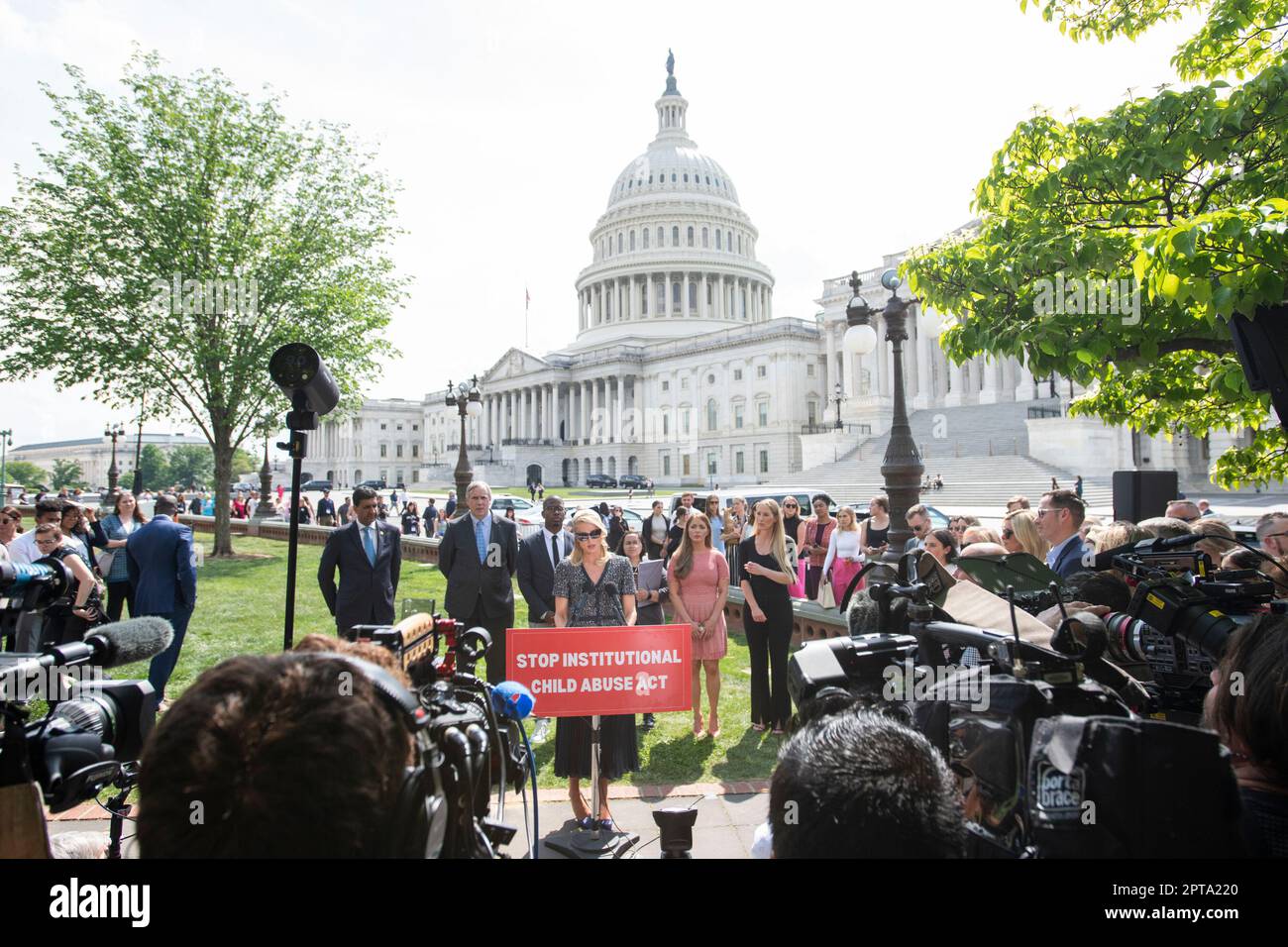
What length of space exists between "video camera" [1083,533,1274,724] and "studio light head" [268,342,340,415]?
175 inches

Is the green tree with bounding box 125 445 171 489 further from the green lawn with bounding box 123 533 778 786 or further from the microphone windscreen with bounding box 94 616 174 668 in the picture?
the microphone windscreen with bounding box 94 616 174 668

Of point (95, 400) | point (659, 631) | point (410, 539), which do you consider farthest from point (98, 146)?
point (659, 631)

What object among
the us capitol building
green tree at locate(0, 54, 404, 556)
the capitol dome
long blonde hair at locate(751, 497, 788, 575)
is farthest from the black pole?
the capitol dome

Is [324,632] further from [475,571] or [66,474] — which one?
[66,474]

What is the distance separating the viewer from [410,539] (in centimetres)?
2352

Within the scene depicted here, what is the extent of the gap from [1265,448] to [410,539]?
2048cm

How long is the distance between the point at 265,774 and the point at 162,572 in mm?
7739

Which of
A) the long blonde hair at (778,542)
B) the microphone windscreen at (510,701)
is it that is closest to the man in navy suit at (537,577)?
the long blonde hair at (778,542)

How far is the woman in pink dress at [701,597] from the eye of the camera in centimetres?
716

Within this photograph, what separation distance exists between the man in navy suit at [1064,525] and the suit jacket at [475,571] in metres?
4.75

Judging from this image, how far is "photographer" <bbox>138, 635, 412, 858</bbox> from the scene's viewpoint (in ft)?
4.16

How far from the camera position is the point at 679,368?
91562 mm

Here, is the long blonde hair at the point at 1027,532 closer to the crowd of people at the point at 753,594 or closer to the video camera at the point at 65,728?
the crowd of people at the point at 753,594
